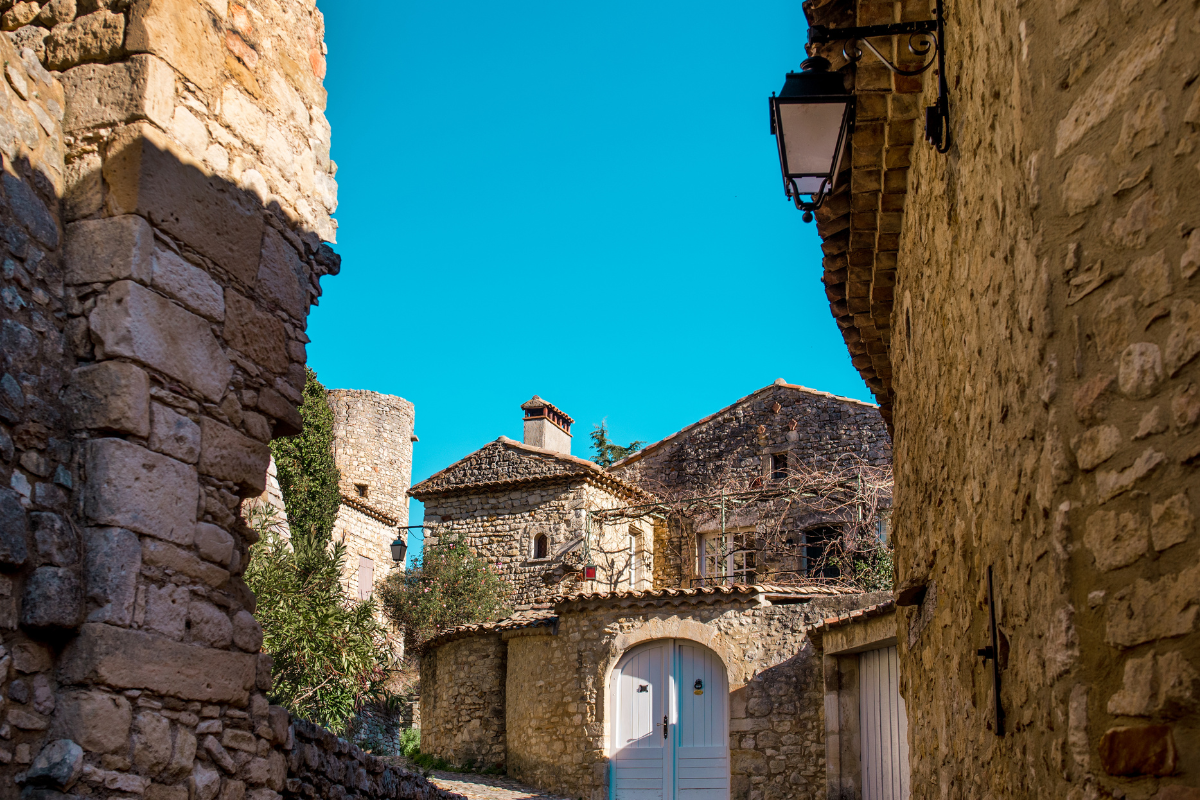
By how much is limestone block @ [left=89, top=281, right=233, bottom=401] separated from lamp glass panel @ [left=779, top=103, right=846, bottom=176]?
8.61ft

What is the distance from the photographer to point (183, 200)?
4.41 m

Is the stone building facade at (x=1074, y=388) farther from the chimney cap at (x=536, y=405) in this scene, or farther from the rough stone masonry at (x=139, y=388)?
the chimney cap at (x=536, y=405)

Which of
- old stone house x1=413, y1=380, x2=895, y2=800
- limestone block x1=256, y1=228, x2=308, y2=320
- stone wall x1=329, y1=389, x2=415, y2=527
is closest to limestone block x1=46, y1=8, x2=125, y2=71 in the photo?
limestone block x1=256, y1=228, x2=308, y2=320

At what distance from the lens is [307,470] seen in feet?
62.8

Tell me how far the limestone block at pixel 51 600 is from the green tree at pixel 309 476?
14.5 metres

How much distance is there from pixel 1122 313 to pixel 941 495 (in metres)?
2.13

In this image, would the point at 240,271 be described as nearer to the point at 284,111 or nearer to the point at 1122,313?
the point at 284,111

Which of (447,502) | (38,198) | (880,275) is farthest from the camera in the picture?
(447,502)

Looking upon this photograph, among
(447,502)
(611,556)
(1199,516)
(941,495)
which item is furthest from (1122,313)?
(447,502)

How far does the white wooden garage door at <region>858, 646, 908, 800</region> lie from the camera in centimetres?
898

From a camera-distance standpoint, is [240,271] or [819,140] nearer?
[819,140]

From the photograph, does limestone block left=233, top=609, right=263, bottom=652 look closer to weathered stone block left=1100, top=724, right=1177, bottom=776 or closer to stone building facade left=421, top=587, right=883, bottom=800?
weathered stone block left=1100, top=724, right=1177, bottom=776

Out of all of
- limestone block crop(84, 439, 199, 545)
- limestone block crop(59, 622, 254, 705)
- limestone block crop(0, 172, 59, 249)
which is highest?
limestone block crop(0, 172, 59, 249)

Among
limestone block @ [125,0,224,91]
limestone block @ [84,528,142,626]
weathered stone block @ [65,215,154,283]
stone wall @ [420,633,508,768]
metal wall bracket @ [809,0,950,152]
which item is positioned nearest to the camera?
metal wall bracket @ [809,0,950,152]
